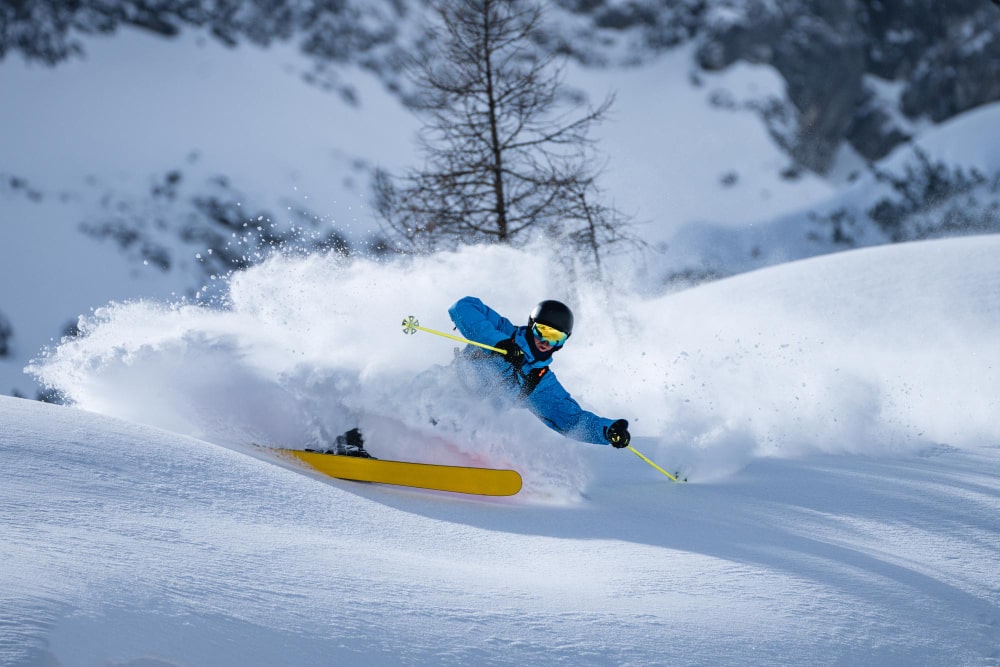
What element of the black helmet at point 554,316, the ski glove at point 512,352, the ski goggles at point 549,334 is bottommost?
the ski glove at point 512,352

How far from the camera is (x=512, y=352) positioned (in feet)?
20.0

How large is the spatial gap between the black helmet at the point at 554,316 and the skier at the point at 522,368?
0.02m

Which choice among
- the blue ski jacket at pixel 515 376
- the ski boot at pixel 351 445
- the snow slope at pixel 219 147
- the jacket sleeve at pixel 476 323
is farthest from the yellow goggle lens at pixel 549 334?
the snow slope at pixel 219 147

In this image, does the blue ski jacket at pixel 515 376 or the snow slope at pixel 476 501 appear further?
the blue ski jacket at pixel 515 376

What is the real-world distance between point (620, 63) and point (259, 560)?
3855 inches

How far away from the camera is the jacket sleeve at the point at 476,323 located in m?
6.16

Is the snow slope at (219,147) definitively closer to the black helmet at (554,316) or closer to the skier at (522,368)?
the skier at (522,368)

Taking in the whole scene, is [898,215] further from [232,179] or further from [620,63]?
[232,179]

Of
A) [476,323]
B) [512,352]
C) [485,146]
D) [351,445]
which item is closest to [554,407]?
[512,352]

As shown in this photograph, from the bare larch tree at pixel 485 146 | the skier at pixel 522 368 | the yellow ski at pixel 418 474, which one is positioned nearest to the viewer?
the yellow ski at pixel 418 474

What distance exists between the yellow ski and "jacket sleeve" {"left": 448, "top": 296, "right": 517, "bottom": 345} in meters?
0.95

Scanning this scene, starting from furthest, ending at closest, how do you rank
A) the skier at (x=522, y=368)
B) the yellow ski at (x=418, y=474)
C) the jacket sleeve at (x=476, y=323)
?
the jacket sleeve at (x=476, y=323)
the skier at (x=522, y=368)
the yellow ski at (x=418, y=474)

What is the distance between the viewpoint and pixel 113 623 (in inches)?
109

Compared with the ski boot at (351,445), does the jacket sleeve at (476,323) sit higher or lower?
higher
